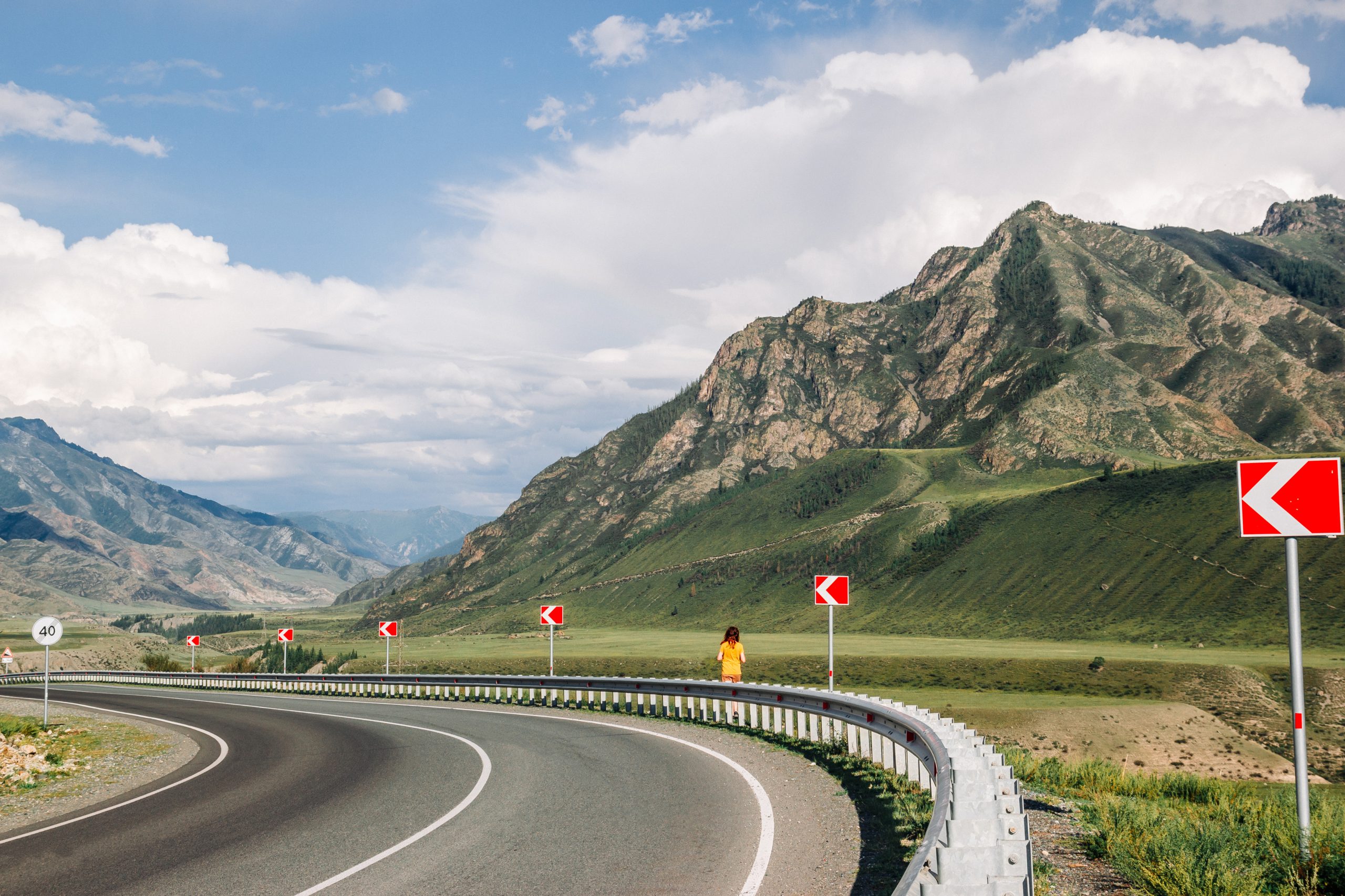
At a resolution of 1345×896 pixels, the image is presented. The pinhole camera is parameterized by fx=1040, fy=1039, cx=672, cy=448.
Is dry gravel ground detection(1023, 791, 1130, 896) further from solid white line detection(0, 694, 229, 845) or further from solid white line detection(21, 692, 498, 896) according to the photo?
solid white line detection(0, 694, 229, 845)

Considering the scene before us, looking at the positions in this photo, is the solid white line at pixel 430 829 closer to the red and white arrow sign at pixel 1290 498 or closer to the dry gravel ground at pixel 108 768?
the dry gravel ground at pixel 108 768

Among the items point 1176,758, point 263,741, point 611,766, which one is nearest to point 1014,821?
point 611,766

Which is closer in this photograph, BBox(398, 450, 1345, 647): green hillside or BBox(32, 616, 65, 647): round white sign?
BBox(32, 616, 65, 647): round white sign

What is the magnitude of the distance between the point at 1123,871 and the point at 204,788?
12866 mm

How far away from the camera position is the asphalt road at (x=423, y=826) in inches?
364

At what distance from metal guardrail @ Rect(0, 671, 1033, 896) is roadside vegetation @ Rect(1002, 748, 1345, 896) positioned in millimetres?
1145

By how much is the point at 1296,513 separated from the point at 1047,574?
13583cm

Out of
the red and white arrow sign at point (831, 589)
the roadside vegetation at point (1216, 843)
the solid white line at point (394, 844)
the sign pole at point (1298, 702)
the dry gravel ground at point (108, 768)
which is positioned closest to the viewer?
the roadside vegetation at point (1216, 843)

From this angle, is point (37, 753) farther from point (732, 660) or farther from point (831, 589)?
point (831, 589)

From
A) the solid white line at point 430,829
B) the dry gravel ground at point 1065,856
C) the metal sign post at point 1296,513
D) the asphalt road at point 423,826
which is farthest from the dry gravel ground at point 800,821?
the metal sign post at point 1296,513

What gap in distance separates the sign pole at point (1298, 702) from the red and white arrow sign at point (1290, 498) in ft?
0.72

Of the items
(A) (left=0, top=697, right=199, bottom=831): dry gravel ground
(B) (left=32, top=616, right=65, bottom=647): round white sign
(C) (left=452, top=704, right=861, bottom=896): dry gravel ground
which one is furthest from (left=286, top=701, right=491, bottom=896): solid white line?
(B) (left=32, top=616, right=65, bottom=647): round white sign

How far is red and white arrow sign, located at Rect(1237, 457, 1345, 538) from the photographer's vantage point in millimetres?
9258

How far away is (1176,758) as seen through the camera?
48.8 m
